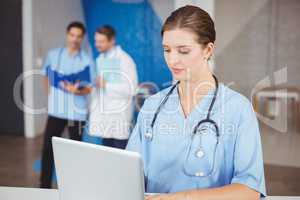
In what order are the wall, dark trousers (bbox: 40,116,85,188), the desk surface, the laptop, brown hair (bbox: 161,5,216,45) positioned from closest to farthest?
1. the laptop
2. the desk surface
3. brown hair (bbox: 161,5,216,45)
4. the wall
5. dark trousers (bbox: 40,116,85,188)

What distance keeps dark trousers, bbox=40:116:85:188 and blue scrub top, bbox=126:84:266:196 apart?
5.18 ft

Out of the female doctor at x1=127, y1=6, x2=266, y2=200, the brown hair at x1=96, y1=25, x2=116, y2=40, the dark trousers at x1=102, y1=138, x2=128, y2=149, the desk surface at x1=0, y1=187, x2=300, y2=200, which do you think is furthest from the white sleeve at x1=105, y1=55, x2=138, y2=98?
the desk surface at x1=0, y1=187, x2=300, y2=200

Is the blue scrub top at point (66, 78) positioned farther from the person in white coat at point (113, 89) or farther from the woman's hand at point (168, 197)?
the woman's hand at point (168, 197)

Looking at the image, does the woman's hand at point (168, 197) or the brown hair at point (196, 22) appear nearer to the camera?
the woman's hand at point (168, 197)

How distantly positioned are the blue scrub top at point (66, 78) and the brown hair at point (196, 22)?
156 centimetres

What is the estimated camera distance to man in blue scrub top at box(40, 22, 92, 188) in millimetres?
3223

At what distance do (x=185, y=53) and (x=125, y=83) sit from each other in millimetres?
1454

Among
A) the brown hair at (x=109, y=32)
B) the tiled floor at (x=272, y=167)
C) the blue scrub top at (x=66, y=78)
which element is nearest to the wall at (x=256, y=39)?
the tiled floor at (x=272, y=167)

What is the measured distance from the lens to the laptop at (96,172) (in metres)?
1.05

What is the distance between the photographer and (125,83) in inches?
126

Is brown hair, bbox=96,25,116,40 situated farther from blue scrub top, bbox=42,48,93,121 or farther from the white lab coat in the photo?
blue scrub top, bbox=42,48,93,121

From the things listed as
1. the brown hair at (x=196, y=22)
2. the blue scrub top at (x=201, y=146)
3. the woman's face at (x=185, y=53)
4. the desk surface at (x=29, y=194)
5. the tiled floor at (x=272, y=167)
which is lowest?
the tiled floor at (x=272, y=167)

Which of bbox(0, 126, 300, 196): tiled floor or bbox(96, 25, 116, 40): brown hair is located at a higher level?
bbox(96, 25, 116, 40): brown hair

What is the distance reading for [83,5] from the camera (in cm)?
323
